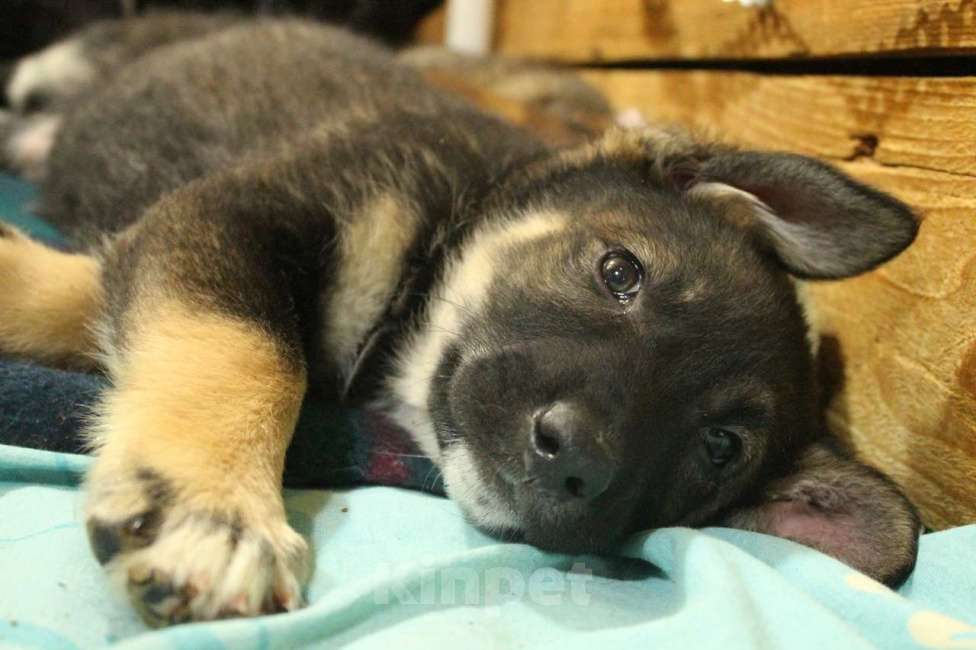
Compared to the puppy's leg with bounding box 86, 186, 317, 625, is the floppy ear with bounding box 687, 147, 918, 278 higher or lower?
higher

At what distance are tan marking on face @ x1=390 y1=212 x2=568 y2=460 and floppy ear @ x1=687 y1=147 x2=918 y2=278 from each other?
0.44 m

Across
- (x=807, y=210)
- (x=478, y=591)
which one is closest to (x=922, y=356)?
(x=807, y=210)

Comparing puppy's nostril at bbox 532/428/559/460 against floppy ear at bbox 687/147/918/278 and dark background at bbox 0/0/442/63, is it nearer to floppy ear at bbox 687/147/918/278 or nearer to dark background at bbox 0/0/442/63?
floppy ear at bbox 687/147/918/278

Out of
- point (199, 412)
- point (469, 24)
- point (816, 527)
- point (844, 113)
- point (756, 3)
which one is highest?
point (756, 3)

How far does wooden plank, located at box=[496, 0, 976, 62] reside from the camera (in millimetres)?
2209

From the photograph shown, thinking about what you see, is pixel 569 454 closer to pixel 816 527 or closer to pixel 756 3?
pixel 816 527

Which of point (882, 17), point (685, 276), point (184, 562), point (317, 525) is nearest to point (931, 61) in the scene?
point (882, 17)

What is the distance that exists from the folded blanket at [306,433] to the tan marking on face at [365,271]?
0.62ft

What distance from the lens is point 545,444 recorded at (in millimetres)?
1664

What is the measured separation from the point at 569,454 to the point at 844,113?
1602 millimetres

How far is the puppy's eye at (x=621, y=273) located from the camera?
6.69 ft

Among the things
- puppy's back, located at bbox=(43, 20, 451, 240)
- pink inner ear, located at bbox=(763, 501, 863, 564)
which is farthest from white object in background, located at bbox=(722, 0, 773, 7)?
pink inner ear, located at bbox=(763, 501, 863, 564)

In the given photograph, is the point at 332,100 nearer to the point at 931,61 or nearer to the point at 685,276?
the point at 685,276

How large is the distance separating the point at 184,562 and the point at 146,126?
6.65ft
